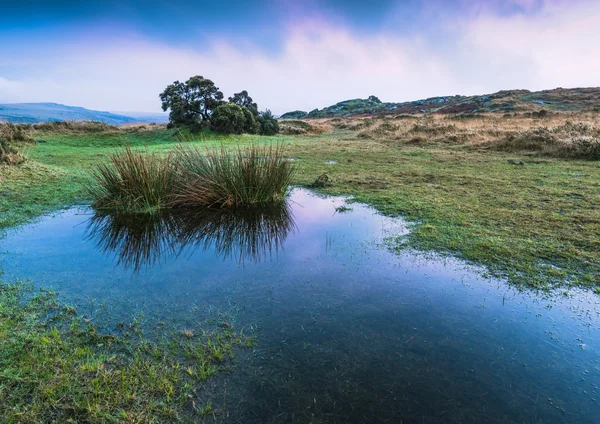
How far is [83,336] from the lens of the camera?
2697 millimetres

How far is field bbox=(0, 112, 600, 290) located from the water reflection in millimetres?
1492

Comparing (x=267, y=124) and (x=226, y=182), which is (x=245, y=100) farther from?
(x=226, y=182)

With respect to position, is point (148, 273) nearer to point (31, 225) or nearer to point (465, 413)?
point (31, 225)

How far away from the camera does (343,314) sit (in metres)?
3.11

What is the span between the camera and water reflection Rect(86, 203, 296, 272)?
4.48m

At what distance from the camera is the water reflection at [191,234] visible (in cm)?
448

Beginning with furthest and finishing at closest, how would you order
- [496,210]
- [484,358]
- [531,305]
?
[496,210] → [531,305] → [484,358]

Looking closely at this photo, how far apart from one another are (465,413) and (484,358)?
2.00 ft

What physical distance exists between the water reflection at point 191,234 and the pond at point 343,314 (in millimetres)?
35

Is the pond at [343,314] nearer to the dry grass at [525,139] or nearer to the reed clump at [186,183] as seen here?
the reed clump at [186,183]

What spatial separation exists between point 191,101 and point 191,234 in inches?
742

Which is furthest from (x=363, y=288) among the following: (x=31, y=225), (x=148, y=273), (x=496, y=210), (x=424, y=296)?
(x=31, y=225)

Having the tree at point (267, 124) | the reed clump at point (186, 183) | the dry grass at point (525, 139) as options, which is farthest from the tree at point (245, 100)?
the reed clump at point (186, 183)

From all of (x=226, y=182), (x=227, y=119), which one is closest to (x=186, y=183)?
(x=226, y=182)
